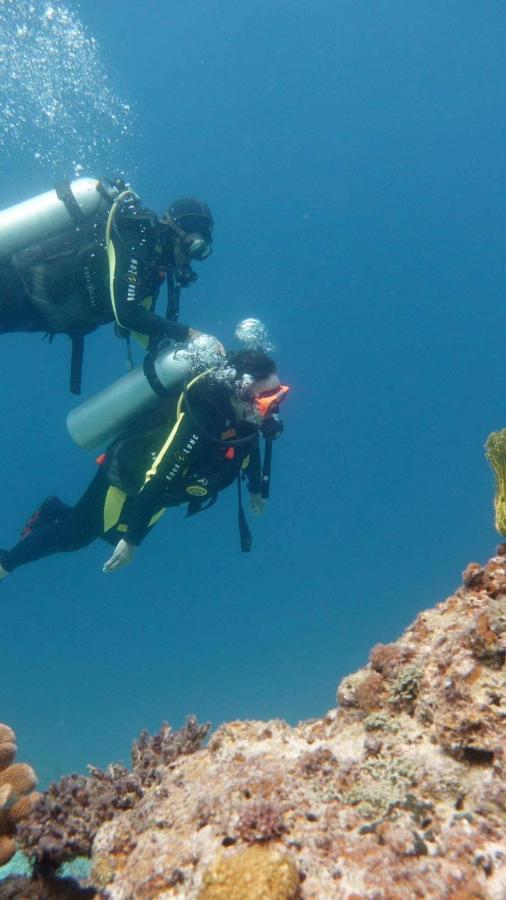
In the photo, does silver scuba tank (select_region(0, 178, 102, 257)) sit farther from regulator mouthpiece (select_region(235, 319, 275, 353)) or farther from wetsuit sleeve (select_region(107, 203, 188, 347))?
regulator mouthpiece (select_region(235, 319, 275, 353))

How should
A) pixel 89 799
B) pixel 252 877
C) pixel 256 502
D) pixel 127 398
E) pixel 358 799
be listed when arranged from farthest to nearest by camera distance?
pixel 256 502
pixel 127 398
pixel 89 799
pixel 358 799
pixel 252 877

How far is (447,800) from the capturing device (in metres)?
3.24

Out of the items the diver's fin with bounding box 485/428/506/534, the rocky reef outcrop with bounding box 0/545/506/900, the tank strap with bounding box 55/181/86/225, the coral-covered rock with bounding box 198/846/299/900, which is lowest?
the coral-covered rock with bounding box 198/846/299/900

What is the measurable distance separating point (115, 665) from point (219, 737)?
204 feet

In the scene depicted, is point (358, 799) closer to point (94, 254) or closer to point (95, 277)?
point (95, 277)

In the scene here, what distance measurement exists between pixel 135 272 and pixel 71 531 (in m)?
3.89

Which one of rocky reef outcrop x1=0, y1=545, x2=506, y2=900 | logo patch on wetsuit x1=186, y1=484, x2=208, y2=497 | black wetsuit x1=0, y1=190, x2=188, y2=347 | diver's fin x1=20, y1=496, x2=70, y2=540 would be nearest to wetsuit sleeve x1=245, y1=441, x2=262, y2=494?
logo patch on wetsuit x1=186, y1=484, x2=208, y2=497

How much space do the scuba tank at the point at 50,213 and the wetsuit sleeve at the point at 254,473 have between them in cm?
411

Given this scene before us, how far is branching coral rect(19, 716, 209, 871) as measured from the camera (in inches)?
165

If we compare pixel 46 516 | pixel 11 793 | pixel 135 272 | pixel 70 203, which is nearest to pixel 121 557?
pixel 46 516

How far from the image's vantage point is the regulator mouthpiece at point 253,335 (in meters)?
9.15

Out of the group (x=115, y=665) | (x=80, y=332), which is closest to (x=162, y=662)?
(x=115, y=665)

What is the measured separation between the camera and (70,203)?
8.15m

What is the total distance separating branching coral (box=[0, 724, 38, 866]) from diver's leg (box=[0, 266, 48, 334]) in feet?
18.0
